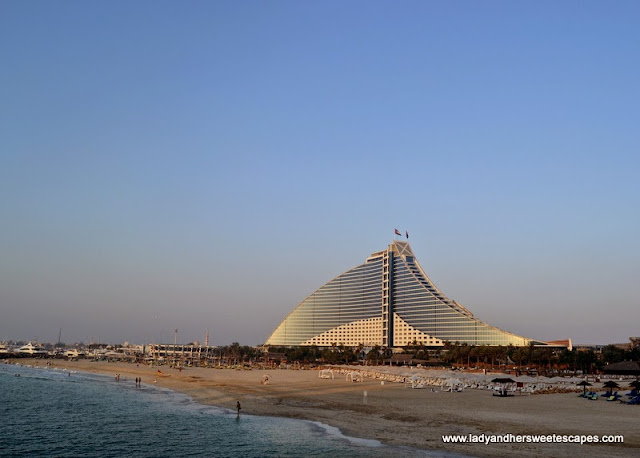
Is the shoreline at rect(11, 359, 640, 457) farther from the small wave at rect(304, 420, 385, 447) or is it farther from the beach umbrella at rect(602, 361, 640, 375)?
the beach umbrella at rect(602, 361, 640, 375)

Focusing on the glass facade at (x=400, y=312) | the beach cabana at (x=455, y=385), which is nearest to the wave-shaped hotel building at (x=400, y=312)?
the glass facade at (x=400, y=312)

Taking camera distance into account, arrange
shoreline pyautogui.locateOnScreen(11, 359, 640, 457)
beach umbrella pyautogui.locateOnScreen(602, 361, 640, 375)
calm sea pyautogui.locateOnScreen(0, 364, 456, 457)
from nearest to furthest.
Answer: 1. shoreline pyautogui.locateOnScreen(11, 359, 640, 457)
2. calm sea pyautogui.locateOnScreen(0, 364, 456, 457)
3. beach umbrella pyautogui.locateOnScreen(602, 361, 640, 375)

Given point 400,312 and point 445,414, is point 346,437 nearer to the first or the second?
point 445,414

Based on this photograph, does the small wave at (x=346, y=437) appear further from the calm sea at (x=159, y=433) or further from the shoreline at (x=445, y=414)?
the shoreline at (x=445, y=414)

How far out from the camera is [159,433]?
125 ft

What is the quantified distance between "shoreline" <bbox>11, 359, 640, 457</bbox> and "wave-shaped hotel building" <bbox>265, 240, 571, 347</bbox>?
9077 cm

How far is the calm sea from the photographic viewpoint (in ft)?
104

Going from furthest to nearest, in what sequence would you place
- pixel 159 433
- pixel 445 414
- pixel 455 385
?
pixel 455 385 → pixel 445 414 → pixel 159 433

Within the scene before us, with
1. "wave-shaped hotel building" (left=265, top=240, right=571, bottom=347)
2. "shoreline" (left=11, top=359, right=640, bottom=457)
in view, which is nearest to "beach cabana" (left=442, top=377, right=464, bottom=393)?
"shoreline" (left=11, top=359, right=640, bottom=457)

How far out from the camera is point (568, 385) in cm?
7031

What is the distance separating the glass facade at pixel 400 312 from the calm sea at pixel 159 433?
111 m

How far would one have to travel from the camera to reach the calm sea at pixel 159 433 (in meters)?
31.6

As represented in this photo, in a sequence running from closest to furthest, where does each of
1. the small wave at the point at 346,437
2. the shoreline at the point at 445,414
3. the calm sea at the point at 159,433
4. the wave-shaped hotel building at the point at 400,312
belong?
1. the shoreline at the point at 445,414
2. the calm sea at the point at 159,433
3. the small wave at the point at 346,437
4. the wave-shaped hotel building at the point at 400,312

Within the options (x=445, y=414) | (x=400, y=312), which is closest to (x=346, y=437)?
(x=445, y=414)
